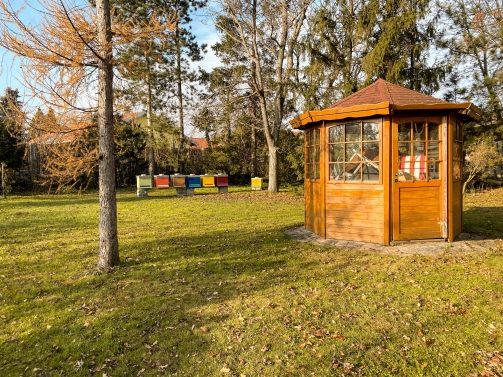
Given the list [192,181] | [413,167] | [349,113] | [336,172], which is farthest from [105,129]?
[192,181]

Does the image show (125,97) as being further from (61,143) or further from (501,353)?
(501,353)

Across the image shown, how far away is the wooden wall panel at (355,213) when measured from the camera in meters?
6.52

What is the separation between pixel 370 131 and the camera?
657cm

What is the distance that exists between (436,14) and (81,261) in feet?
65.8

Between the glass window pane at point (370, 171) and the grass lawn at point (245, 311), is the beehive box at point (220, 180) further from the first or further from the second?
the glass window pane at point (370, 171)

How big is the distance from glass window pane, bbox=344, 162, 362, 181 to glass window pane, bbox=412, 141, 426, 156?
1.07 meters

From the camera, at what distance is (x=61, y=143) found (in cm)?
499

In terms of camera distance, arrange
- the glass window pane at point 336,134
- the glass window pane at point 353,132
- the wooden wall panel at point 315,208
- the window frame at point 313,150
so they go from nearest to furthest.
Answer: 1. the glass window pane at point 353,132
2. the glass window pane at point 336,134
3. the wooden wall panel at point 315,208
4. the window frame at point 313,150

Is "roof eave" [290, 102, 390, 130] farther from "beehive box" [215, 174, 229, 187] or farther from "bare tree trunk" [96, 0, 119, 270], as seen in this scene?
"beehive box" [215, 174, 229, 187]

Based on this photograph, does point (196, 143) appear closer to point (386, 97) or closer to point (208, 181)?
point (208, 181)


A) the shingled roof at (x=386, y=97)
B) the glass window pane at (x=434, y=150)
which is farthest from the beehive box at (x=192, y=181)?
the glass window pane at (x=434, y=150)

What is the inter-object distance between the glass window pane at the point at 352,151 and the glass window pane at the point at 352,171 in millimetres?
131

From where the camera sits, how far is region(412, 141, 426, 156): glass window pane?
645 cm

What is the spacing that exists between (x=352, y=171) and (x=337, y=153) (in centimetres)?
49
